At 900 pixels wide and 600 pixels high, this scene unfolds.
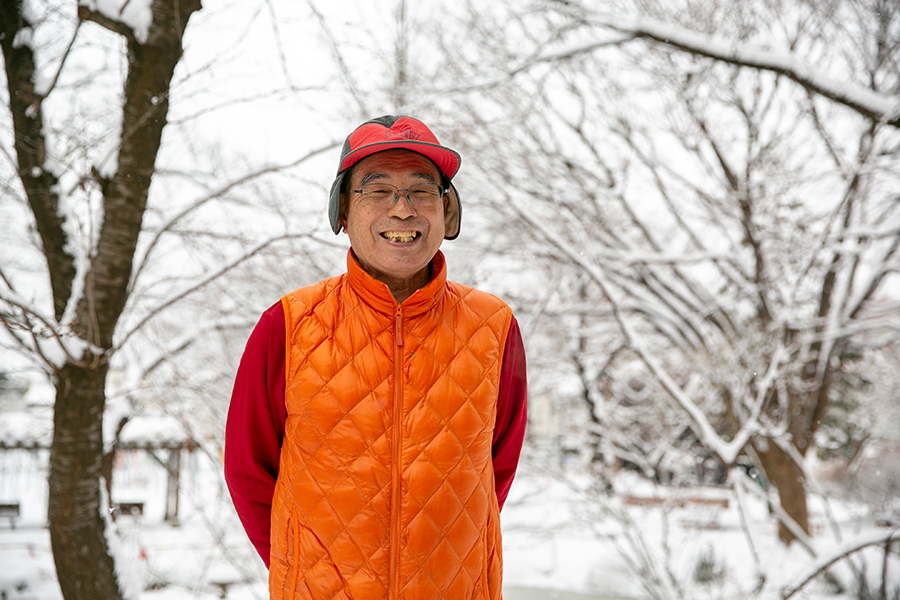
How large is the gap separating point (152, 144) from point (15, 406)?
1174cm

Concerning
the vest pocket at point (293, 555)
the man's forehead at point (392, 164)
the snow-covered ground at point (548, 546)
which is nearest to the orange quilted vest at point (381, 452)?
the vest pocket at point (293, 555)

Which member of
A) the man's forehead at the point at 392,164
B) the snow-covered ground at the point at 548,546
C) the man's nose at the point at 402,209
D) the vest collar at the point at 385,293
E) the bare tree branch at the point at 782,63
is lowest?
the snow-covered ground at the point at 548,546

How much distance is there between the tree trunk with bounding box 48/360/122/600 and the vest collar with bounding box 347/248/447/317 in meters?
1.43

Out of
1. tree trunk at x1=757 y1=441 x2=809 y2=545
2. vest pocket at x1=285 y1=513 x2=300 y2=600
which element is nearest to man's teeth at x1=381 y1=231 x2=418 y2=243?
vest pocket at x1=285 y1=513 x2=300 y2=600

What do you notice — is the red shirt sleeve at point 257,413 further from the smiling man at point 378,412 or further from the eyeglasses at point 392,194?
the eyeglasses at point 392,194

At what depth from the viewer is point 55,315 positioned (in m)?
2.57

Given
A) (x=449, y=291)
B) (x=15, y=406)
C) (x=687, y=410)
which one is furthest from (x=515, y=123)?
(x=15, y=406)

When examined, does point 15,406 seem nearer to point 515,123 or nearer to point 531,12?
point 515,123

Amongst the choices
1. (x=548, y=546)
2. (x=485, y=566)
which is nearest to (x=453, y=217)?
(x=485, y=566)

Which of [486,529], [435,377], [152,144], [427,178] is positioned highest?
[152,144]

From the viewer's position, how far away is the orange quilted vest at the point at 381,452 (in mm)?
1439

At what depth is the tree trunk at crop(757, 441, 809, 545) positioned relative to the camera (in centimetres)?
780

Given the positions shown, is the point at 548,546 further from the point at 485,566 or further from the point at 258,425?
the point at 258,425

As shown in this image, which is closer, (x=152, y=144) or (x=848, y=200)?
(x=152, y=144)
